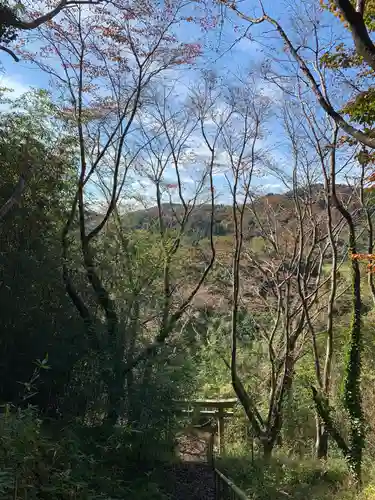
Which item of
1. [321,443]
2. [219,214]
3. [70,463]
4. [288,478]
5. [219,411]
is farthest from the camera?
[219,214]

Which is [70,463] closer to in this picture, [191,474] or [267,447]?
[191,474]

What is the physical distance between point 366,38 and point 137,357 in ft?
18.3

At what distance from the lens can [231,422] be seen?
11.6 metres

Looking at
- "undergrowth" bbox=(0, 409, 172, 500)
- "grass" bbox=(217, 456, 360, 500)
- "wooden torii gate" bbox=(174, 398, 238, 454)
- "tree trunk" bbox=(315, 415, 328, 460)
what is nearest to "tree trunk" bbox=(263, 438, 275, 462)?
"grass" bbox=(217, 456, 360, 500)

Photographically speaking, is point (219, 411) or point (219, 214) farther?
point (219, 214)

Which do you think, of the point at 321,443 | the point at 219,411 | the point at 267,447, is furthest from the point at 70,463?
the point at 321,443

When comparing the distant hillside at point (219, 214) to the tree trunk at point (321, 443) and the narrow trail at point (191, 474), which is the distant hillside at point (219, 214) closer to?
the narrow trail at point (191, 474)

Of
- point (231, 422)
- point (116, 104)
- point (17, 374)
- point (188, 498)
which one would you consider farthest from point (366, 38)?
point (231, 422)

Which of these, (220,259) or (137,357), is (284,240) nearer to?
(220,259)

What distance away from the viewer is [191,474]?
28.4 feet

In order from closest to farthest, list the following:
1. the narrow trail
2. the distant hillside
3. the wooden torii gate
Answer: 1. the narrow trail
2. the distant hillside
3. the wooden torii gate

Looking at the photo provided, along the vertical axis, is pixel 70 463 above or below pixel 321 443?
above

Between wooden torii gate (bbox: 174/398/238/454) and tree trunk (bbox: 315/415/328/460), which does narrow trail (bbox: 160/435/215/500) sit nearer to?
wooden torii gate (bbox: 174/398/238/454)

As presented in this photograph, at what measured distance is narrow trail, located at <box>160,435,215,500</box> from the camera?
25.1ft
